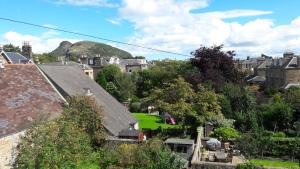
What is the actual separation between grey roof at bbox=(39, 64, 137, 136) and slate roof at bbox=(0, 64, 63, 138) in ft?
9.34

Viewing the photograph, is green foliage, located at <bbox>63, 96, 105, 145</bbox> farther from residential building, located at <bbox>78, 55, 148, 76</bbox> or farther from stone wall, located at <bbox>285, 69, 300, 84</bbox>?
residential building, located at <bbox>78, 55, 148, 76</bbox>

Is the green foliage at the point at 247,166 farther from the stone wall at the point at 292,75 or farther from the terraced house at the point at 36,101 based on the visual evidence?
the stone wall at the point at 292,75

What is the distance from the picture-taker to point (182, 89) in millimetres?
35594

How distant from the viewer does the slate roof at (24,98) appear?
2194 centimetres

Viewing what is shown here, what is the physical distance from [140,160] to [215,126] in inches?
651

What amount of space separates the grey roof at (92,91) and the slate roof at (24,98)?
2.85 metres

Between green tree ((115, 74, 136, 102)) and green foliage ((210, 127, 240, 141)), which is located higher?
green tree ((115, 74, 136, 102))


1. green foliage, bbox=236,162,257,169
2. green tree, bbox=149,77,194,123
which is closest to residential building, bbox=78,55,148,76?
green tree, bbox=149,77,194,123

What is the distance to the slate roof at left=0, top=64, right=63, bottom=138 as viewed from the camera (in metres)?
21.9

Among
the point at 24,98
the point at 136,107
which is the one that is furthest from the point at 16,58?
the point at 24,98

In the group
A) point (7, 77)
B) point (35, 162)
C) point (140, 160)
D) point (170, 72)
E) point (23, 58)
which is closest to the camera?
point (35, 162)

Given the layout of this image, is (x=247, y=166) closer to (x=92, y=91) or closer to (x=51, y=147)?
(x=51, y=147)

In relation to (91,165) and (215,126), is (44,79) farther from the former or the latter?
(215,126)

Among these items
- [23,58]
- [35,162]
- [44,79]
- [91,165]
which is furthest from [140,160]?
[23,58]
